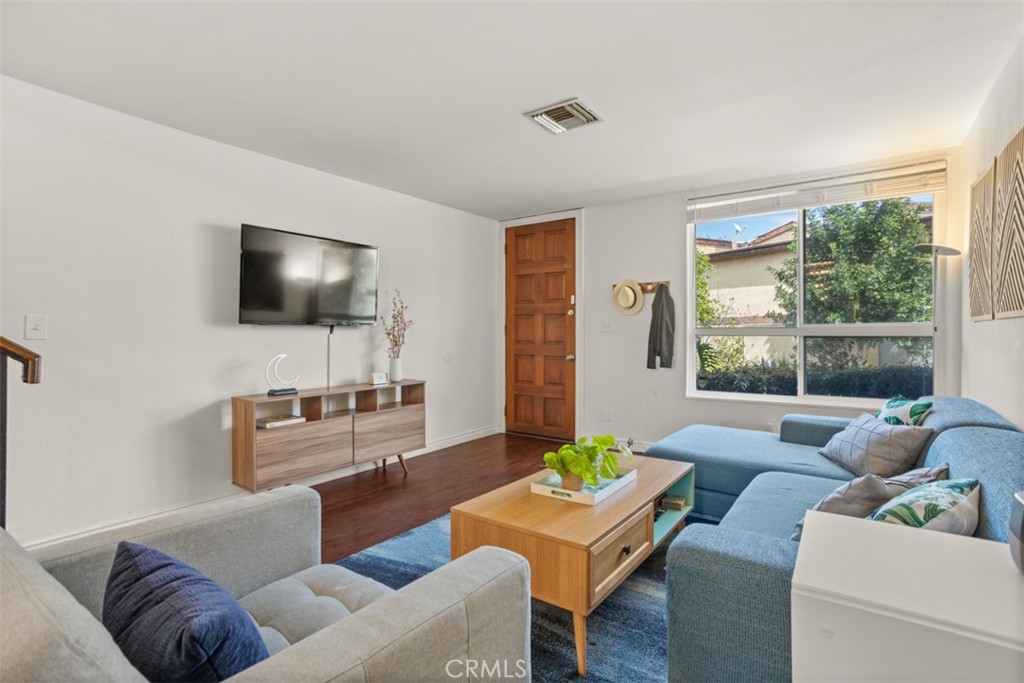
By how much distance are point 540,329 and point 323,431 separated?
Answer: 2.69m

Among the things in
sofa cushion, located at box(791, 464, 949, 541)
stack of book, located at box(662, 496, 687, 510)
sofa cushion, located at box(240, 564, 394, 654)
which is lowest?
stack of book, located at box(662, 496, 687, 510)

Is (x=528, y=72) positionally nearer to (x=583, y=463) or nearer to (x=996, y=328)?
(x=583, y=463)

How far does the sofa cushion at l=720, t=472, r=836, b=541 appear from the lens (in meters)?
1.94

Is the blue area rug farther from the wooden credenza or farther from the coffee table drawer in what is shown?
the wooden credenza

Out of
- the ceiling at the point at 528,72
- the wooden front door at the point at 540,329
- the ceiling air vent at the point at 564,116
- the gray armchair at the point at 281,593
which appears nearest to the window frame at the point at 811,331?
the ceiling at the point at 528,72

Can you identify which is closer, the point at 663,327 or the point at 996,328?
the point at 996,328

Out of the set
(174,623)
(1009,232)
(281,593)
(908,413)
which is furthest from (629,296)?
(174,623)

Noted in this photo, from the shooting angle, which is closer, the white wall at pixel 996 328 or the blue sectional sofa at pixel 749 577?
the blue sectional sofa at pixel 749 577

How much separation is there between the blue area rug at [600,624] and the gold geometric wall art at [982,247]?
2.08 metres

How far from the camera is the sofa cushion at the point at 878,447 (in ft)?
7.64

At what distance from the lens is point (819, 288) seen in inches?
157

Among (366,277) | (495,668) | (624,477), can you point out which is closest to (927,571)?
(495,668)

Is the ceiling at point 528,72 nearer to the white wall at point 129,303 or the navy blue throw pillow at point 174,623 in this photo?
the white wall at point 129,303

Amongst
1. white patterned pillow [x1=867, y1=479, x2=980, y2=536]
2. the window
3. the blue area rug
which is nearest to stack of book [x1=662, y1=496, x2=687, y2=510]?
the blue area rug
